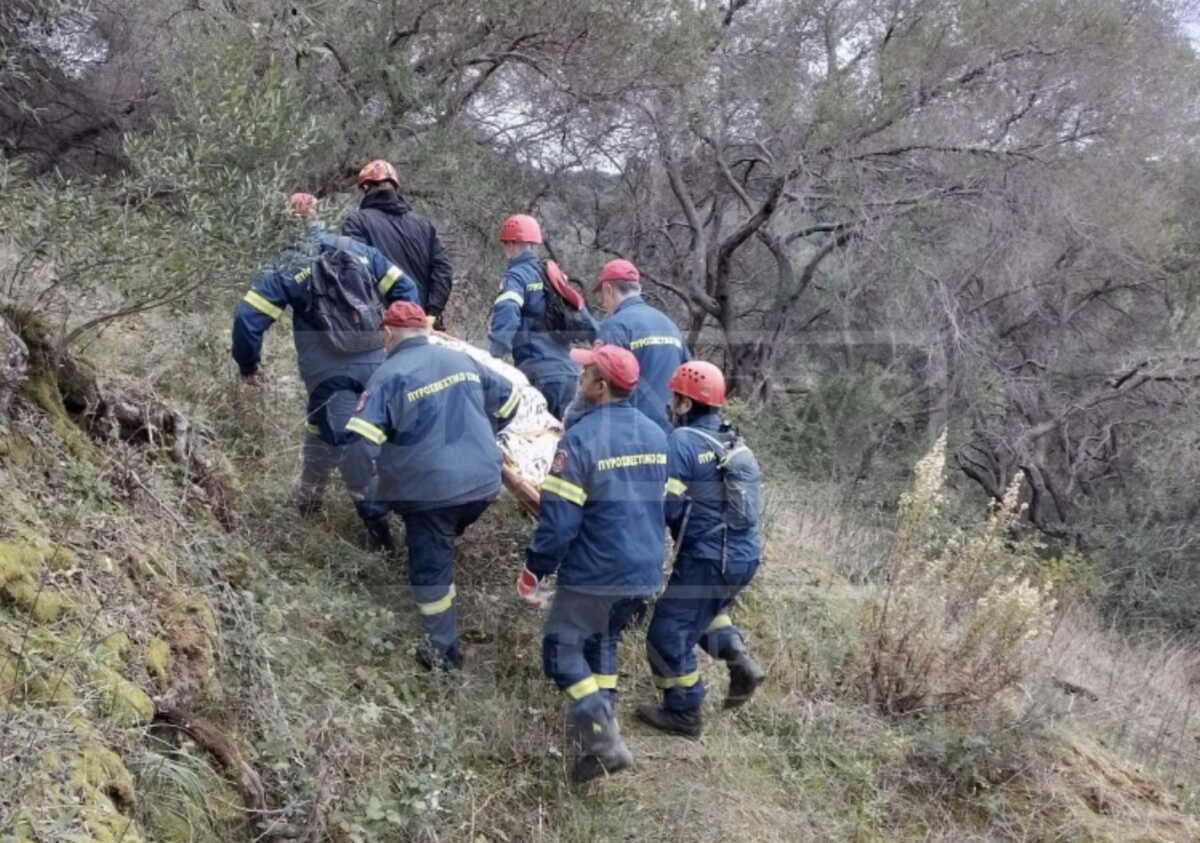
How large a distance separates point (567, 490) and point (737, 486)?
822mm

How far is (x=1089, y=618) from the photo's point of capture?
9523 mm

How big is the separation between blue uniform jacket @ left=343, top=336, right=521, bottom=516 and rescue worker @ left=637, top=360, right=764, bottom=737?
0.85 meters

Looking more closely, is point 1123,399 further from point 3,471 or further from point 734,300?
point 3,471

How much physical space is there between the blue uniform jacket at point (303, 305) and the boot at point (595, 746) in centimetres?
204

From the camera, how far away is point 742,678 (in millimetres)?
4441

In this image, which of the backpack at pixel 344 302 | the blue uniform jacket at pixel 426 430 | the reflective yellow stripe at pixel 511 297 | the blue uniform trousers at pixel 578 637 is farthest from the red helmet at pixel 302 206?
the blue uniform trousers at pixel 578 637

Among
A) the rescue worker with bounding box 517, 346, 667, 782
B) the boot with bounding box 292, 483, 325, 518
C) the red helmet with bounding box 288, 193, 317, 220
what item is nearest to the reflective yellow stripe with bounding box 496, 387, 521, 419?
the rescue worker with bounding box 517, 346, 667, 782

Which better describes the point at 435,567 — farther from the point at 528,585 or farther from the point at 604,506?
the point at 604,506

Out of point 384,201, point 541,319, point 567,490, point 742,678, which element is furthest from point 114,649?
point 541,319

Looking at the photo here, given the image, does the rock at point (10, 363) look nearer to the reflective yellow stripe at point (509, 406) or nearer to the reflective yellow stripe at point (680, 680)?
the reflective yellow stripe at point (509, 406)

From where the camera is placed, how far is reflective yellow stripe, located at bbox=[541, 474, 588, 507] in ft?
12.0

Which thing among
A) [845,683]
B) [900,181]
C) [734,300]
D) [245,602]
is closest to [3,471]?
[245,602]

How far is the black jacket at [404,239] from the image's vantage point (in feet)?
17.1

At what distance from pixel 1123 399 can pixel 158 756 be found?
13.9 meters
